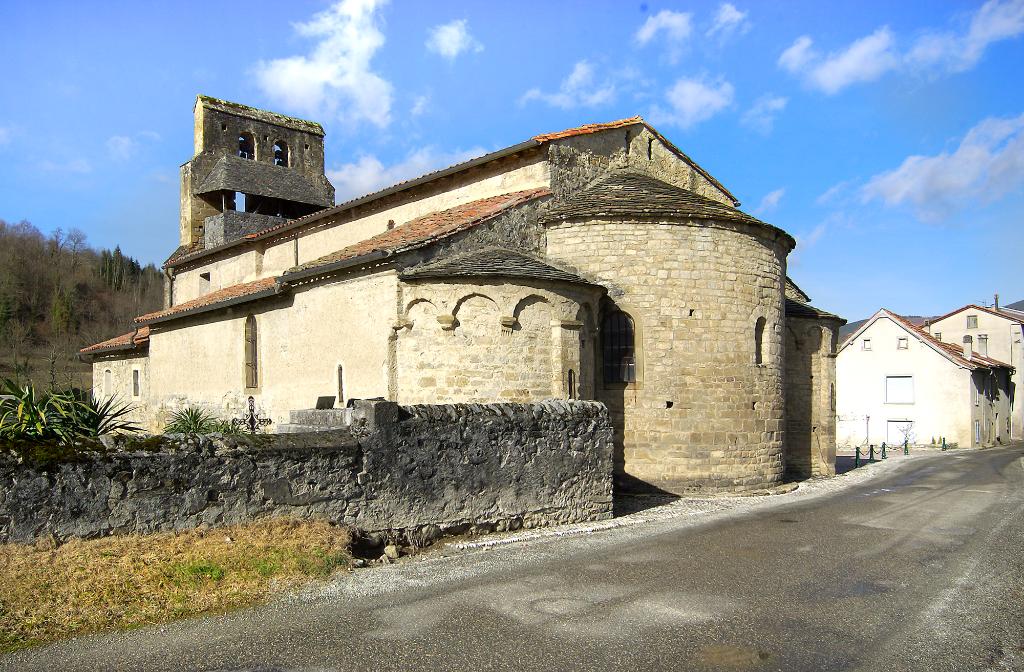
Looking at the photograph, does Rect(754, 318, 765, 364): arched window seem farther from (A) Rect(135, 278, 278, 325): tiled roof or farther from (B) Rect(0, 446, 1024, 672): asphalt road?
(A) Rect(135, 278, 278, 325): tiled roof

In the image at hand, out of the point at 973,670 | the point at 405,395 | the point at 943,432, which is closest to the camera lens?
the point at 973,670

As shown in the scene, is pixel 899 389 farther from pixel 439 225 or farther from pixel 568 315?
pixel 439 225

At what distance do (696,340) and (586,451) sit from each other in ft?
15.2

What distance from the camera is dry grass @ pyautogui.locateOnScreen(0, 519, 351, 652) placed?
5.72m

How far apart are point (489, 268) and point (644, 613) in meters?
6.98

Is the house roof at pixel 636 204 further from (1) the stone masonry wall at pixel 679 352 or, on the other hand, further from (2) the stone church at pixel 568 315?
(1) the stone masonry wall at pixel 679 352

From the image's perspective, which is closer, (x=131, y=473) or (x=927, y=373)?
(x=131, y=473)

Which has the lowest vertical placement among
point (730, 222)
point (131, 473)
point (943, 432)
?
point (943, 432)

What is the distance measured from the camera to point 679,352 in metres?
14.4

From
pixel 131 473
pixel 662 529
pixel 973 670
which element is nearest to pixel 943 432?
pixel 662 529

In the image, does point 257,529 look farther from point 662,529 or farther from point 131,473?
point 662,529

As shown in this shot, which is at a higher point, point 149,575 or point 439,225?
point 439,225

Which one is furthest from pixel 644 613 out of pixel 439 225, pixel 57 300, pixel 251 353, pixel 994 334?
pixel 57 300

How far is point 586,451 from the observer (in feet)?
35.7
